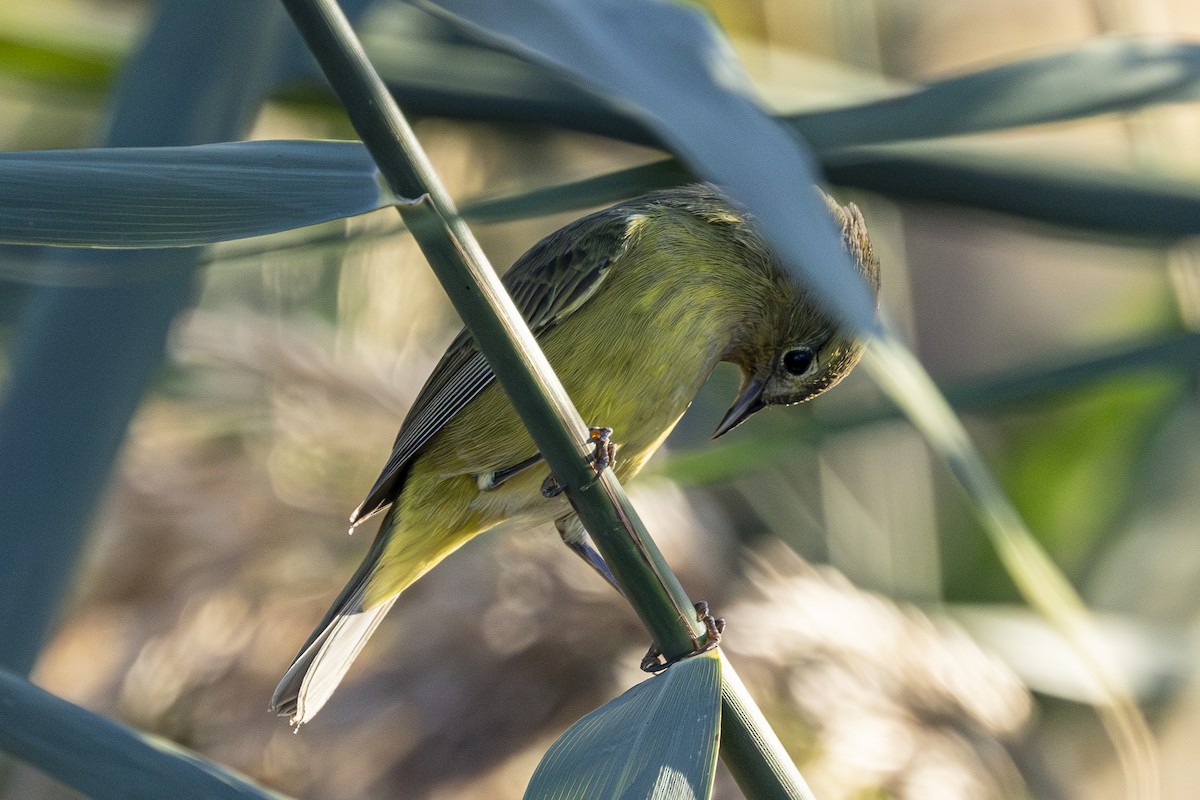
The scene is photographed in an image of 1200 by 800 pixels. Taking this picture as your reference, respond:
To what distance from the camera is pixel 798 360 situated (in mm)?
2053

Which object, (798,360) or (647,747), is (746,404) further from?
(647,747)

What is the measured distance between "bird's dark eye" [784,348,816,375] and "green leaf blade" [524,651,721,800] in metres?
1.24

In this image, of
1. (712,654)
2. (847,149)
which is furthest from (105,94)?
(712,654)

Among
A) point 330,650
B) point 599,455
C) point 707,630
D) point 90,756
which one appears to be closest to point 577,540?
point 330,650

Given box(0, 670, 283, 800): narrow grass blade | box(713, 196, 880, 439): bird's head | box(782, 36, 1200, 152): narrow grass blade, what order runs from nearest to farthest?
box(0, 670, 283, 800): narrow grass blade < box(782, 36, 1200, 152): narrow grass blade < box(713, 196, 880, 439): bird's head

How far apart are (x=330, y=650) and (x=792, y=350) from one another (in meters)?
0.90

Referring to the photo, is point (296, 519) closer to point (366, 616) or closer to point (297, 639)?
point (297, 639)

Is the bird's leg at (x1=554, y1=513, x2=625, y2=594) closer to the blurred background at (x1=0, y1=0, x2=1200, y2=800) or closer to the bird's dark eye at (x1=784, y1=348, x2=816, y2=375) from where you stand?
the blurred background at (x1=0, y1=0, x2=1200, y2=800)

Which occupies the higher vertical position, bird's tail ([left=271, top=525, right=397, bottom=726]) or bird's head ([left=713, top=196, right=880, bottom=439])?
bird's head ([left=713, top=196, right=880, bottom=439])

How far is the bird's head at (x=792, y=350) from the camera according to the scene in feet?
6.64

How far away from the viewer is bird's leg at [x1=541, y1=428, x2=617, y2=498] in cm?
105

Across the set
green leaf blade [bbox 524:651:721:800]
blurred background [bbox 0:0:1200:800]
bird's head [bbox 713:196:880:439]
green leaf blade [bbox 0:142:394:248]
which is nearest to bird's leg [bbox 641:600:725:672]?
blurred background [bbox 0:0:1200:800]

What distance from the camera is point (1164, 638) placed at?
8.25 feet

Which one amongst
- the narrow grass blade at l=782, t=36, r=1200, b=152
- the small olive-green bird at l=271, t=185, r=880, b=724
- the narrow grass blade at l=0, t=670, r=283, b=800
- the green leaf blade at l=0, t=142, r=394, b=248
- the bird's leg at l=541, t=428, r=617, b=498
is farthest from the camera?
the small olive-green bird at l=271, t=185, r=880, b=724
